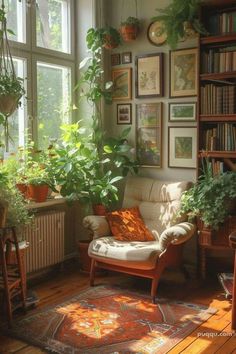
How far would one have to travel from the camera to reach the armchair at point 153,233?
11.2ft

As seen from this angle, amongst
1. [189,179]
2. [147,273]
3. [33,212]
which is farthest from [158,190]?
[33,212]

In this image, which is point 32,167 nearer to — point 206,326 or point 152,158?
point 152,158

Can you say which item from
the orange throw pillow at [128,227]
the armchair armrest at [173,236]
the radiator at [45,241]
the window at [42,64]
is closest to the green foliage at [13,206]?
the radiator at [45,241]

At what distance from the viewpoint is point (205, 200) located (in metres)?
3.52

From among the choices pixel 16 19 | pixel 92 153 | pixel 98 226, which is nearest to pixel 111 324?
pixel 98 226

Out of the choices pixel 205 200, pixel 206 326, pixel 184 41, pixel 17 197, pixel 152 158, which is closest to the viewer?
pixel 206 326

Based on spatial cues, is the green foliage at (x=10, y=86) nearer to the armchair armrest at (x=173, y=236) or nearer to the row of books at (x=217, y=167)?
the armchair armrest at (x=173, y=236)

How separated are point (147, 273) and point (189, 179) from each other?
1132mm

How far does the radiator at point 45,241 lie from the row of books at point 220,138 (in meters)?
1.54

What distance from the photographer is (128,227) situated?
3.88 metres

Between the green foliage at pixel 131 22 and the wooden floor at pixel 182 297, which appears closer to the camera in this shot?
the wooden floor at pixel 182 297

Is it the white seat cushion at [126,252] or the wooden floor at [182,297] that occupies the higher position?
the white seat cushion at [126,252]

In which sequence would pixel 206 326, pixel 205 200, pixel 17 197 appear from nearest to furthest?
pixel 206 326, pixel 17 197, pixel 205 200

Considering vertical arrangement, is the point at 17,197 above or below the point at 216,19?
below
